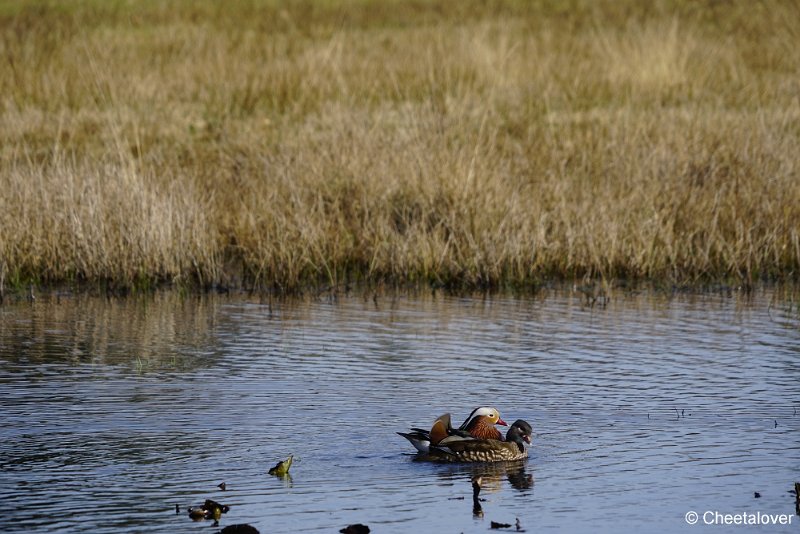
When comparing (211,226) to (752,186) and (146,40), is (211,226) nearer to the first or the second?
(752,186)

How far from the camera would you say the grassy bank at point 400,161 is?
45.1 feet

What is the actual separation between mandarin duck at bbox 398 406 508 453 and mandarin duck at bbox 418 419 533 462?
46 millimetres

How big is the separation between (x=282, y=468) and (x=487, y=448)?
3.85 feet

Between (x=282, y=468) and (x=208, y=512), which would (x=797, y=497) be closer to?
(x=282, y=468)

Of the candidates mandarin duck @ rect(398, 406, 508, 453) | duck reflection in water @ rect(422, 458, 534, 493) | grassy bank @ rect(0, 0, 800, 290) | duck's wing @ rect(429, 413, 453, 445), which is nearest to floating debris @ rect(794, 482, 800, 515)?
duck reflection in water @ rect(422, 458, 534, 493)

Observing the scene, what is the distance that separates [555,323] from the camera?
12.2 m

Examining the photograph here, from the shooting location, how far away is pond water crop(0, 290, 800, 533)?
7.18 meters

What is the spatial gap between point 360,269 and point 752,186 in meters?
4.06

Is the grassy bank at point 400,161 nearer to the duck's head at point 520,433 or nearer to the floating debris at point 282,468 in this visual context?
the duck's head at point 520,433

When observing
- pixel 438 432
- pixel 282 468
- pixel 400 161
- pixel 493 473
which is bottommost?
pixel 493 473

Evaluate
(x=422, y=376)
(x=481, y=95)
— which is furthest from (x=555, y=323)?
(x=481, y=95)

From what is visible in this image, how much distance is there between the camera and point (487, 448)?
8.04 metres

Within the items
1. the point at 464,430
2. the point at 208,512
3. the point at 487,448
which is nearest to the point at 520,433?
the point at 487,448

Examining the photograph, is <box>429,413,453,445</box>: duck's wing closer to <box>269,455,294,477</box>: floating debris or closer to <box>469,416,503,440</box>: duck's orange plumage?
<box>469,416,503,440</box>: duck's orange plumage
